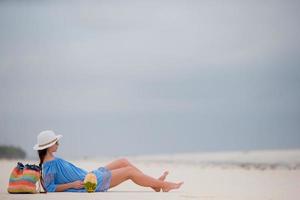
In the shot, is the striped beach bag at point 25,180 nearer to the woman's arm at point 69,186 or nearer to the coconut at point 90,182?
the woman's arm at point 69,186

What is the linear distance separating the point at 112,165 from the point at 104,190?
20 cm

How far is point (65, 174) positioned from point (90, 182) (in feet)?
0.67

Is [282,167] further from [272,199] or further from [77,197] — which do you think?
[77,197]

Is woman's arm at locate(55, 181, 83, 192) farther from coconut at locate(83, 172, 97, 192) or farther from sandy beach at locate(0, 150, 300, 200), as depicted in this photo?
sandy beach at locate(0, 150, 300, 200)

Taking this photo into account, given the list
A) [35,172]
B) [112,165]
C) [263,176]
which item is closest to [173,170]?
[263,176]

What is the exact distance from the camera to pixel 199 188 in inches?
222

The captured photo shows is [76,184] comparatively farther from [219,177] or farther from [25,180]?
[219,177]

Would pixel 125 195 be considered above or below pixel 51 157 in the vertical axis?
below

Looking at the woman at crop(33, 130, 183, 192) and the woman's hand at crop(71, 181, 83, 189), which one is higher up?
the woman at crop(33, 130, 183, 192)

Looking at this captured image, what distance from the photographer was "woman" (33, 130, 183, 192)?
4637 millimetres

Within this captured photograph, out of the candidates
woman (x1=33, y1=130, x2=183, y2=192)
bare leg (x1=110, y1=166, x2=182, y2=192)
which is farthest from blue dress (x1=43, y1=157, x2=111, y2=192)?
bare leg (x1=110, y1=166, x2=182, y2=192)

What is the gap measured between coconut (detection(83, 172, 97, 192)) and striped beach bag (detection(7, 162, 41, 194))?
33 cm

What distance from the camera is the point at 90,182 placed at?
4.61m

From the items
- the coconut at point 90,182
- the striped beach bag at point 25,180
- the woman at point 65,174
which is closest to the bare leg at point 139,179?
the woman at point 65,174
